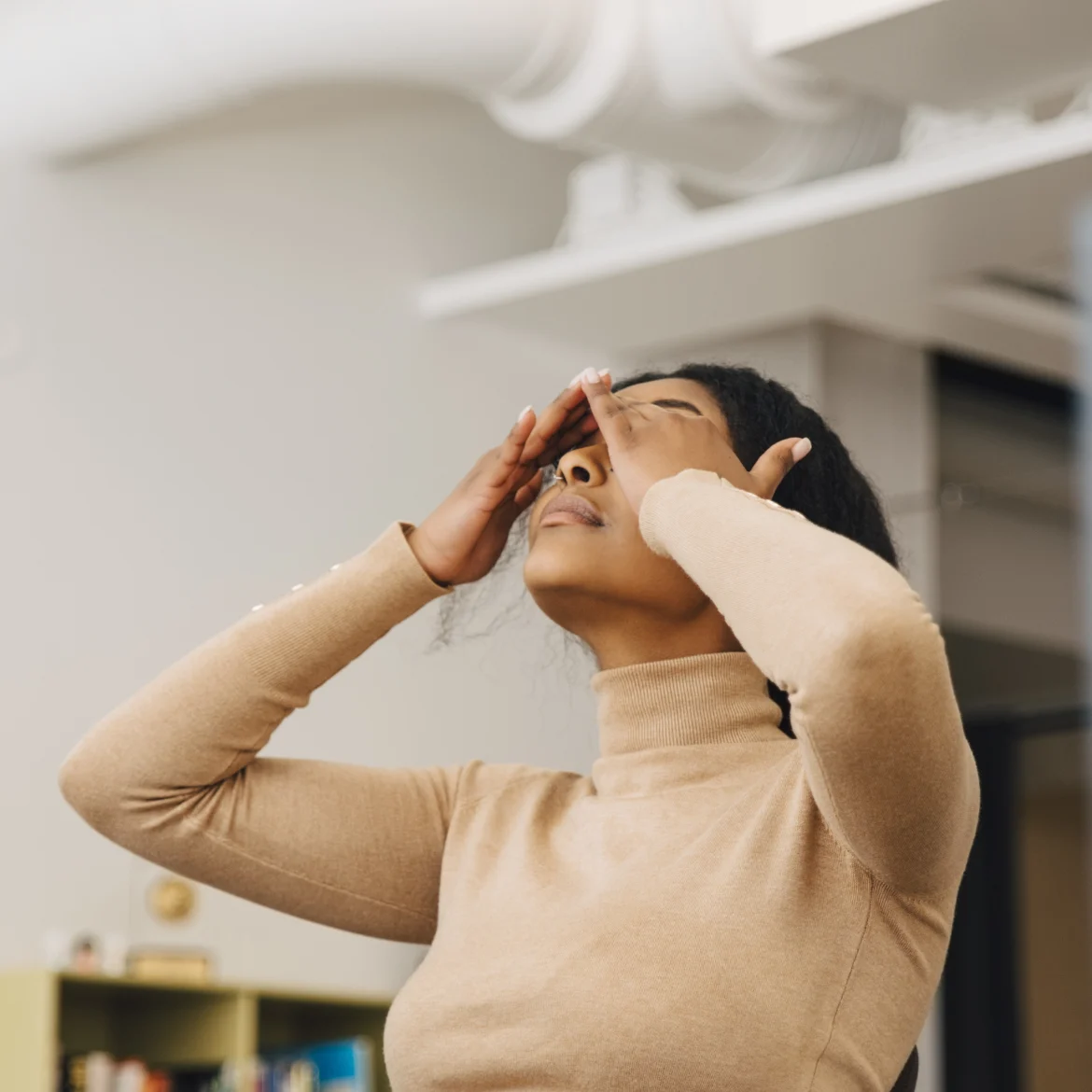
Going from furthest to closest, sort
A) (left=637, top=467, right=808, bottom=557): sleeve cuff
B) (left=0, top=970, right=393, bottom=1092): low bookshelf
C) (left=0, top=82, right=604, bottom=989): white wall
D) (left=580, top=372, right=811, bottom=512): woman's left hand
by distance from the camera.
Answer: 1. (left=0, top=82, right=604, bottom=989): white wall
2. (left=0, top=970, right=393, bottom=1092): low bookshelf
3. (left=580, top=372, right=811, bottom=512): woman's left hand
4. (left=637, top=467, right=808, bottom=557): sleeve cuff

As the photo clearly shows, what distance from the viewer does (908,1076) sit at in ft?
4.79

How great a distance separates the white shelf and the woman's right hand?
2.64 m

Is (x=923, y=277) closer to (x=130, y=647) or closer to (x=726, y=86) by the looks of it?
(x=726, y=86)

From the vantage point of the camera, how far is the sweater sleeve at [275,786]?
5.30ft

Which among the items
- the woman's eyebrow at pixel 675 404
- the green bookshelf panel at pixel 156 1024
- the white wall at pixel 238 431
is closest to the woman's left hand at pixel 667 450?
the woman's eyebrow at pixel 675 404

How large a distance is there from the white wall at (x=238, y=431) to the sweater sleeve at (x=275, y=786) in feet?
6.61

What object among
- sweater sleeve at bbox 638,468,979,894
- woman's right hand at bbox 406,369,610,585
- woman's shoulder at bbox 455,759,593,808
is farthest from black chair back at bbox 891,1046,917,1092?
woman's right hand at bbox 406,369,610,585

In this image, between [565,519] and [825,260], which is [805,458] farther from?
[825,260]

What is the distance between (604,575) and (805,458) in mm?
299

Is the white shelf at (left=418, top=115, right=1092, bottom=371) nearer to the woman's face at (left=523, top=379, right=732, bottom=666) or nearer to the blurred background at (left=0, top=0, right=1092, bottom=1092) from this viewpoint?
the blurred background at (left=0, top=0, right=1092, bottom=1092)

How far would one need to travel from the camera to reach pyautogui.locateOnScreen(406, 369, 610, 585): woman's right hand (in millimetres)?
1641

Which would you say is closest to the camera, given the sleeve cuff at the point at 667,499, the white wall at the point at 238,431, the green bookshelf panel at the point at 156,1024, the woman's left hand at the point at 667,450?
the sleeve cuff at the point at 667,499

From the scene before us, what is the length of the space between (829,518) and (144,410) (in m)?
2.96

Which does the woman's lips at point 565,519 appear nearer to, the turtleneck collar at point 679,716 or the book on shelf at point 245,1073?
the turtleneck collar at point 679,716
